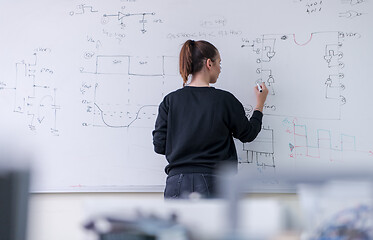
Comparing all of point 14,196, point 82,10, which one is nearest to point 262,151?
point 82,10

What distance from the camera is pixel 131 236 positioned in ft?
2.49

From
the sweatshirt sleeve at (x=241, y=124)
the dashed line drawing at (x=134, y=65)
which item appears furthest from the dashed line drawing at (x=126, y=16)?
the sweatshirt sleeve at (x=241, y=124)

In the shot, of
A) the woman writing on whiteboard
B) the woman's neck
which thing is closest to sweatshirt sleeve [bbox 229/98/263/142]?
the woman writing on whiteboard

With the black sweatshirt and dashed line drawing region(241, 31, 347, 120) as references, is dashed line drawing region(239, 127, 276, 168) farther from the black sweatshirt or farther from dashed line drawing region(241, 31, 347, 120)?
the black sweatshirt

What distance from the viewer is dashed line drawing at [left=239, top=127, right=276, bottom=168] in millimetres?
2548

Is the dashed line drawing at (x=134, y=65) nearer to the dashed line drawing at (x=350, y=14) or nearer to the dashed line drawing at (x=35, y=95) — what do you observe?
the dashed line drawing at (x=35, y=95)

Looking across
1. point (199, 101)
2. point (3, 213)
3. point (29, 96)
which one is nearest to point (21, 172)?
point (3, 213)

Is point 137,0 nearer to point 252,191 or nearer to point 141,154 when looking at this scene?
point 141,154

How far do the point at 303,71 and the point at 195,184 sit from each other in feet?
3.22

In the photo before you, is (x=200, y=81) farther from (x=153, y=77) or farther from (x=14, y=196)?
(x=14, y=196)

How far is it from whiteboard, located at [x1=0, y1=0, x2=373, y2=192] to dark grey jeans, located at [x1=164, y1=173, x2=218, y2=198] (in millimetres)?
515

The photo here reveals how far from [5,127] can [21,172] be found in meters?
2.05

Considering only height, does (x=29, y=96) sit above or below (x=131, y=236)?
above

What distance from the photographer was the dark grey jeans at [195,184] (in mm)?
2029
